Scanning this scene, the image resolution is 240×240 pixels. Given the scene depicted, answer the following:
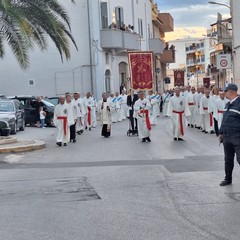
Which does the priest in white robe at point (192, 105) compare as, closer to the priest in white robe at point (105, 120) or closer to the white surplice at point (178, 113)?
the priest in white robe at point (105, 120)

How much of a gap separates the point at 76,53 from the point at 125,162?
2673 centimetres

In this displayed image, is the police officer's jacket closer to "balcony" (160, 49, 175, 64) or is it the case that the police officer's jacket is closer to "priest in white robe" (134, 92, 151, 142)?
"priest in white robe" (134, 92, 151, 142)

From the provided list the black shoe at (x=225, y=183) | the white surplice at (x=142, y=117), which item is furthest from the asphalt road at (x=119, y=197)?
the white surplice at (x=142, y=117)

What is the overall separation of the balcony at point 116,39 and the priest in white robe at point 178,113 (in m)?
21.1

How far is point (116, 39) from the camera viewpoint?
133 ft

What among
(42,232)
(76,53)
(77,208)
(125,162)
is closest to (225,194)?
(77,208)

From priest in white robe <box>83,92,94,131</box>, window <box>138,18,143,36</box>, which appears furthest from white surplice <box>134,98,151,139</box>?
window <box>138,18,143,36</box>

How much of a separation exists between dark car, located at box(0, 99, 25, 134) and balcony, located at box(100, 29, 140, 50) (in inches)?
554

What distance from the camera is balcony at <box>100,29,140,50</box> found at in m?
40.2

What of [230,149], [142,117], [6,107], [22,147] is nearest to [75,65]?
[6,107]

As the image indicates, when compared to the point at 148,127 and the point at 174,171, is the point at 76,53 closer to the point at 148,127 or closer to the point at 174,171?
the point at 148,127

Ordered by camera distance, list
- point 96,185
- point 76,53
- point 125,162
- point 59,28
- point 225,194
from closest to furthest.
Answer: point 225,194 < point 96,185 < point 125,162 < point 59,28 < point 76,53

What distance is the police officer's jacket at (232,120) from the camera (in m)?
9.49

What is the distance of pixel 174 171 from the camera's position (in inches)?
464
